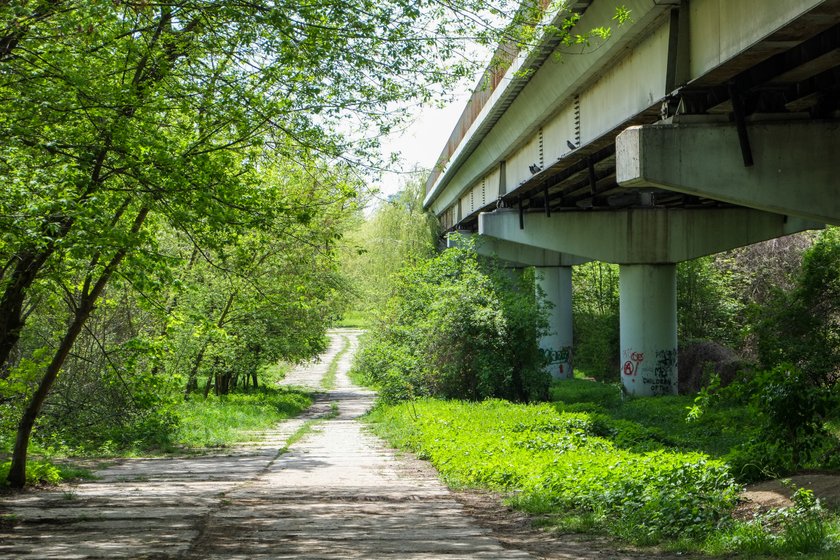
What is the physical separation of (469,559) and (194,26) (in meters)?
6.49

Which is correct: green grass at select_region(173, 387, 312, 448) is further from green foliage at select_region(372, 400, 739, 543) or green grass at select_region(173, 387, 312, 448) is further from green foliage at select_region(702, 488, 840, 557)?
green foliage at select_region(702, 488, 840, 557)

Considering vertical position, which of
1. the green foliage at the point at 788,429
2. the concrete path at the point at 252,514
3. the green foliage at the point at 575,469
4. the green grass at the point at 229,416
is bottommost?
the green grass at the point at 229,416

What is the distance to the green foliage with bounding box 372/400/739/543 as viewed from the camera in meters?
7.63

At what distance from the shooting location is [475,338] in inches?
912


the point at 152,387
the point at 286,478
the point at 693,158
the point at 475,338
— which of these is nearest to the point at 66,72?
the point at 152,387

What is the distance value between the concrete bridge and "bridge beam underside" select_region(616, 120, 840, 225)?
16 mm

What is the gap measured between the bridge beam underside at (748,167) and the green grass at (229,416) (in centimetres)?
1119

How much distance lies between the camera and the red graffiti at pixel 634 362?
23.6 meters

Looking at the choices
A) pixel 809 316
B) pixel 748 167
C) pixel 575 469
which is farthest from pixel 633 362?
pixel 575 469

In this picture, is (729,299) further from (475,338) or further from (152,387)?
(152,387)

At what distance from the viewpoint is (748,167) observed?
1137cm

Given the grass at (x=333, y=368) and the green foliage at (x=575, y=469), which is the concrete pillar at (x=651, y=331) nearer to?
the green foliage at (x=575, y=469)

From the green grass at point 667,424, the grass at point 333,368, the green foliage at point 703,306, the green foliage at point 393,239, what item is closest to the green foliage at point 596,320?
the green foliage at point 703,306

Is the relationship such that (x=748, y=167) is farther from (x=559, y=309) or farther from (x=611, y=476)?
(x=559, y=309)
